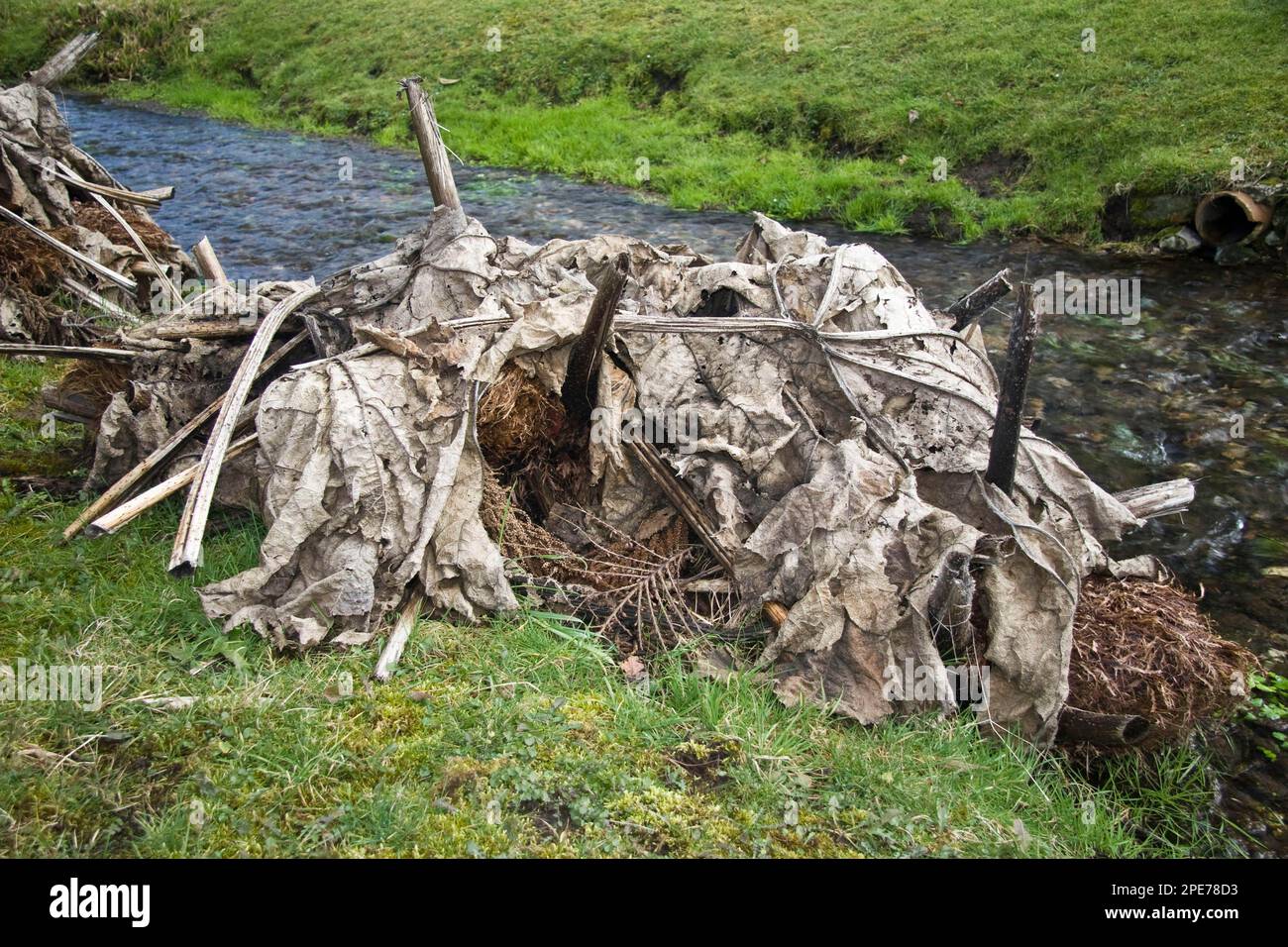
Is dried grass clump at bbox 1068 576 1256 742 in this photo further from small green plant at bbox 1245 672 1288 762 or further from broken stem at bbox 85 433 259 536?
broken stem at bbox 85 433 259 536

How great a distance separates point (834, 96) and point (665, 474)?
12.6m

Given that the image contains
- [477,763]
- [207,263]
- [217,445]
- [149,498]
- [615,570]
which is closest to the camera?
[477,763]

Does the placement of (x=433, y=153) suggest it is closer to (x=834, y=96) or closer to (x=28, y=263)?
(x=28, y=263)

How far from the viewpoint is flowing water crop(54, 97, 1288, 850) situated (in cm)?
725

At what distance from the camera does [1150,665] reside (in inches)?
196

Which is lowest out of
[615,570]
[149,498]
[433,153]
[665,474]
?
[615,570]

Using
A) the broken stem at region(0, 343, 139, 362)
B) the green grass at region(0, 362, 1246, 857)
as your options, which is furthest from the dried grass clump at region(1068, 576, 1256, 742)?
the broken stem at region(0, 343, 139, 362)

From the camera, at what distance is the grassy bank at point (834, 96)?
13242mm

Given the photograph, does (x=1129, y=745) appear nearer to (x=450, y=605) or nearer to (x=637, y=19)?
(x=450, y=605)

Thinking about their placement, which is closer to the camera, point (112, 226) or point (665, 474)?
point (665, 474)

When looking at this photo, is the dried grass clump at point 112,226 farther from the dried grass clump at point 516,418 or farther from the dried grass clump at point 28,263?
the dried grass clump at point 516,418

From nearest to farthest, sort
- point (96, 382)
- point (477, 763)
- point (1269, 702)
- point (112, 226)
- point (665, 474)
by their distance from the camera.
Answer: point (477, 763) < point (665, 474) < point (1269, 702) < point (96, 382) < point (112, 226)

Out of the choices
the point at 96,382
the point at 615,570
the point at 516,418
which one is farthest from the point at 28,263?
the point at 615,570

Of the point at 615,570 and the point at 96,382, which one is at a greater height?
the point at 96,382
